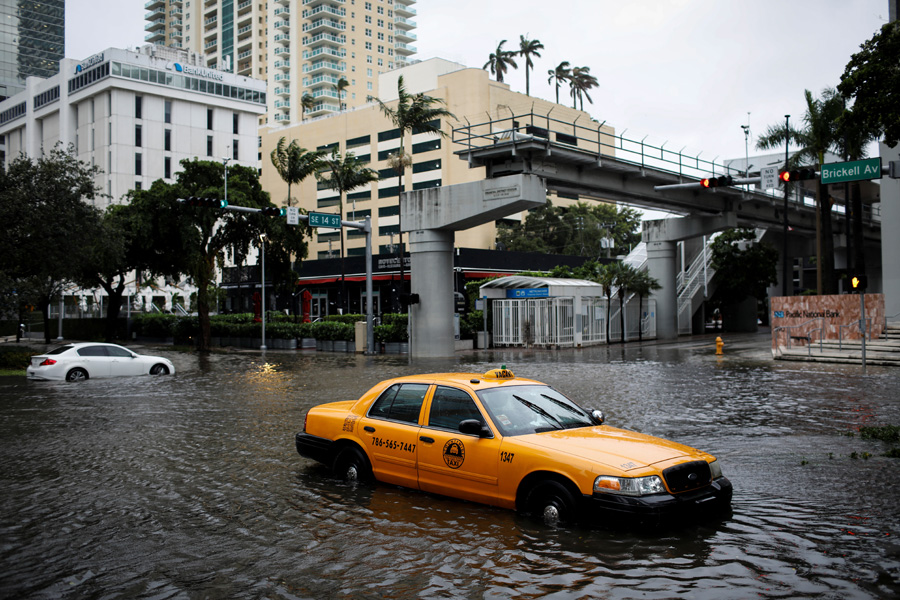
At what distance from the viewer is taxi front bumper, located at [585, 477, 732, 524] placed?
19.5 feet

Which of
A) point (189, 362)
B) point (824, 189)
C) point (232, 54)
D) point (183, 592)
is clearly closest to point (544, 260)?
point (824, 189)

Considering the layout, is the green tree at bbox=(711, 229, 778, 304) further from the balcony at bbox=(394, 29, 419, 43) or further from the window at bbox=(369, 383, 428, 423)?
the balcony at bbox=(394, 29, 419, 43)

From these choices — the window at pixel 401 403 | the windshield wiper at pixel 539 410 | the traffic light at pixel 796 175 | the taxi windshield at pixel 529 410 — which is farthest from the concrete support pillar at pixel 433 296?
the windshield wiper at pixel 539 410

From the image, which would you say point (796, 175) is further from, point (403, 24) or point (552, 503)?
point (403, 24)

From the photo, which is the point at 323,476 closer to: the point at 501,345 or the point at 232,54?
the point at 501,345

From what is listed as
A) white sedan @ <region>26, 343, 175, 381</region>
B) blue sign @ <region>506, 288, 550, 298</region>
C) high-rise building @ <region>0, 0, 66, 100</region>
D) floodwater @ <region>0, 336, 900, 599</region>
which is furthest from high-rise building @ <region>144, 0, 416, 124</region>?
floodwater @ <region>0, 336, 900, 599</region>

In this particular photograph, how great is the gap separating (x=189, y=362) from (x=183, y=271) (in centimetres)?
1303

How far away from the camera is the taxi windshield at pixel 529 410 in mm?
7156

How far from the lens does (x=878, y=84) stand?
49.4 ft

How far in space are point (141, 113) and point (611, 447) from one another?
9095 centimetres

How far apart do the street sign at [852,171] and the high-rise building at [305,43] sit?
99.4 m

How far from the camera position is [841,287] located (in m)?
71.9

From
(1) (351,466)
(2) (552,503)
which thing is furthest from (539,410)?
(1) (351,466)

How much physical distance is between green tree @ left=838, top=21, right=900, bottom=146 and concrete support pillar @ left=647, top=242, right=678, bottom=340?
25918 mm
